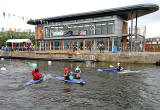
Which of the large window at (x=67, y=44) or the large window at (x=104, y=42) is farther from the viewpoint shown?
the large window at (x=67, y=44)

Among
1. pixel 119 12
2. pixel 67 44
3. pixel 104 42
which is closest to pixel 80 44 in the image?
pixel 67 44

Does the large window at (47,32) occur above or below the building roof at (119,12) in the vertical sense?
below

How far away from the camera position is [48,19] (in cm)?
4300

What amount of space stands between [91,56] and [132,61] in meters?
7.92

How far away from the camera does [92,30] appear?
3750 centimetres

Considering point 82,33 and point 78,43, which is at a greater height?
point 82,33

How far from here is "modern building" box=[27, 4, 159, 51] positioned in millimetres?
34594

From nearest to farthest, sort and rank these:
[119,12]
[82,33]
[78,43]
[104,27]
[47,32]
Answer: [119,12]
[104,27]
[82,33]
[78,43]
[47,32]

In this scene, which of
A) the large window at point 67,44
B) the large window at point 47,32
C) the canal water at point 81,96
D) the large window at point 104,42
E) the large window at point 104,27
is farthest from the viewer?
the large window at point 47,32

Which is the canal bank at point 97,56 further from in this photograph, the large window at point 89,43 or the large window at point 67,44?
the large window at point 67,44

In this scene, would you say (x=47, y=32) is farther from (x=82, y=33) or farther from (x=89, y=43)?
(x=89, y=43)

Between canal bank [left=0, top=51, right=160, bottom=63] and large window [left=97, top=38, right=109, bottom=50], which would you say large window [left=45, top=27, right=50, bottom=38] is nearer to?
canal bank [left=0, top=51, right=160, bottom=63]

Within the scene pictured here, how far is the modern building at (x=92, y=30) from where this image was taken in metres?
34.6

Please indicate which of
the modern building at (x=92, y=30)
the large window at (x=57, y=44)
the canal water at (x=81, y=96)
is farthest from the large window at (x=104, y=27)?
the canal water at (x=81, y=96)
